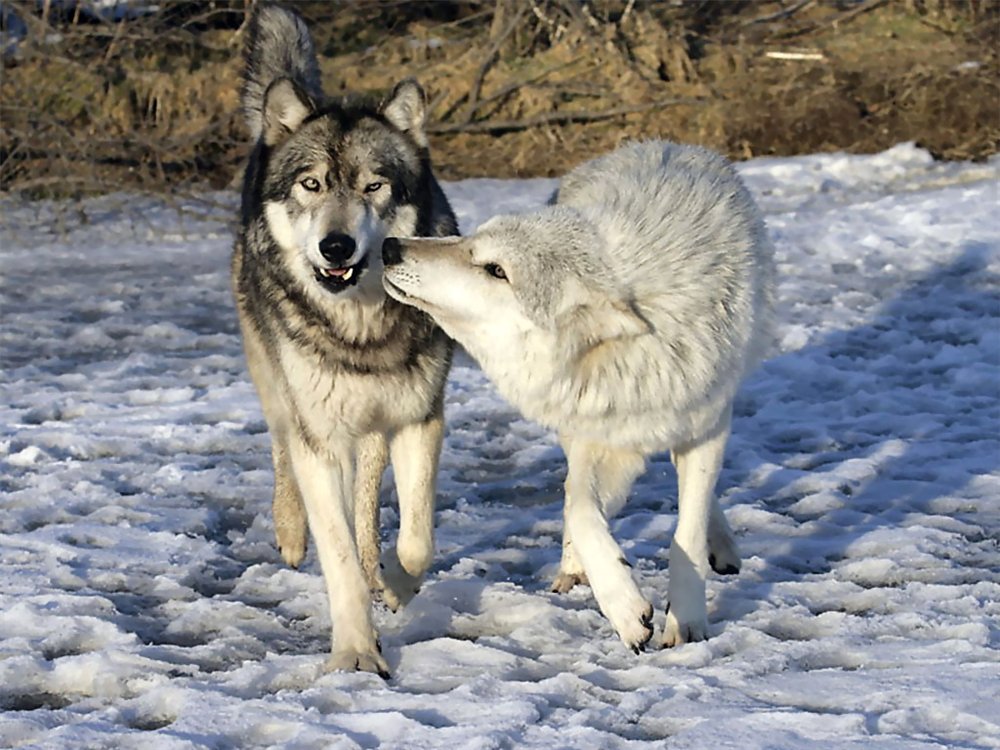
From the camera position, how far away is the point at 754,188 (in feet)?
37.3

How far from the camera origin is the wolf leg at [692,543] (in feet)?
13.3

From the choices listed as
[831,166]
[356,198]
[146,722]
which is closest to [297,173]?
[356,198]

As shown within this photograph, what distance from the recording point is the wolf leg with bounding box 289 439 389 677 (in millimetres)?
3859

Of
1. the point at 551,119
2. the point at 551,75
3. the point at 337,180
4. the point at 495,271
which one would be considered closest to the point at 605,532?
the point at 495,271

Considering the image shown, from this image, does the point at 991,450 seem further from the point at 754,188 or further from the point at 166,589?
the point at 754,188

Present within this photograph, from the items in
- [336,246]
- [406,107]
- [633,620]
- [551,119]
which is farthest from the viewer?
[551,119]

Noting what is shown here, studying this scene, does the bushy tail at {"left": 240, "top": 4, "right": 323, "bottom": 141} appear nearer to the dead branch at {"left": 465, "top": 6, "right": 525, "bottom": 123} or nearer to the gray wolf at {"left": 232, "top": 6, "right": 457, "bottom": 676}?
the gray wolf at {"left": 232, "top": 6, "right": 457, "bottom": 676}

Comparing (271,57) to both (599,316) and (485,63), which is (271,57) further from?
(485,63)

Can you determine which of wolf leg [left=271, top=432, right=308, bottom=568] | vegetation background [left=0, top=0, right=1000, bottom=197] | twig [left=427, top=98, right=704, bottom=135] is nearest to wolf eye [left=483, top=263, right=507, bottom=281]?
wolf leg [left=271, top=432, right=308, bottom=568]

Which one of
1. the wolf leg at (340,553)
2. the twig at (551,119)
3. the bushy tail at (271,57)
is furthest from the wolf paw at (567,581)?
the twig at (551,119)

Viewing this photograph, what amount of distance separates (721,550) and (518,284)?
1362 mm

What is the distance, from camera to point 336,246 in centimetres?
401

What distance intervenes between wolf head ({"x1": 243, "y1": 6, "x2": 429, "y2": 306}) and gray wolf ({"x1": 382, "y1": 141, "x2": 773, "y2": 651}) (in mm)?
246

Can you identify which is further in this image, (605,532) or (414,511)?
(414,511)
